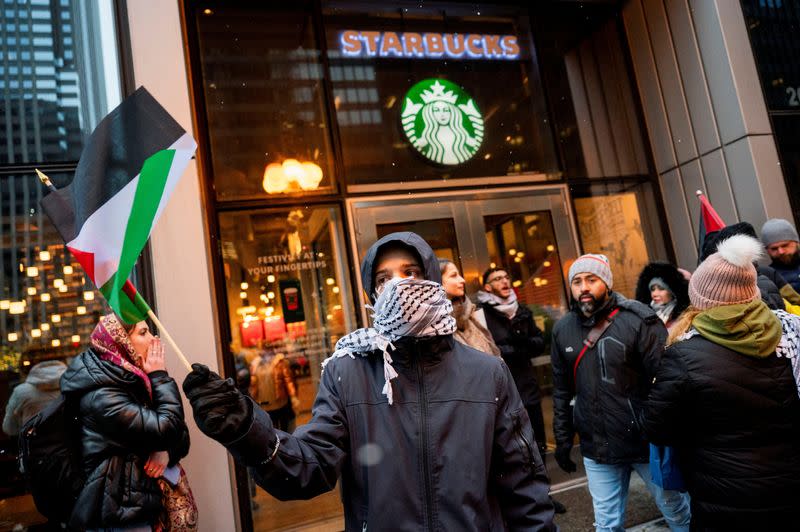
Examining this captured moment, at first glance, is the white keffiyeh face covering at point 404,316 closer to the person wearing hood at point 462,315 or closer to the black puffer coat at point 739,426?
the black puffer coat at point 739,426

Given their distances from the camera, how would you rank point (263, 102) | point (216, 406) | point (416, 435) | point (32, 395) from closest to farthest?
point (216, 406) < point (416, 435) < point (32, 395) < point (263, 102)

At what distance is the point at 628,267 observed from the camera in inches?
284

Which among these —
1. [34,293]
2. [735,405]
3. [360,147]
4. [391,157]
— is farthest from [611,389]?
[34,293]

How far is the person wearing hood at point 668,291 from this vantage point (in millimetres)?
4945

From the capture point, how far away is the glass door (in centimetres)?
633

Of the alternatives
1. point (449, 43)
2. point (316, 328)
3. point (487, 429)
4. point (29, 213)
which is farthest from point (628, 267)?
point (29, 213)

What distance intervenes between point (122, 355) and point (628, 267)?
590 cm

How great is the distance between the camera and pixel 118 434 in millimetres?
3287

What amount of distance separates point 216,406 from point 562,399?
302cm

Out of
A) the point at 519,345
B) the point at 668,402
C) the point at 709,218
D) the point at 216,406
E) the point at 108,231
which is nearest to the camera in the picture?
the point at 216,406

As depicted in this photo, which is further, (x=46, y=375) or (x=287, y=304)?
(x=287, y=304)

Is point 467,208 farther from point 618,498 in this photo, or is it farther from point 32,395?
point 32,395

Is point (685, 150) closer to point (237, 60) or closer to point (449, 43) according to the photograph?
point (449, 43)

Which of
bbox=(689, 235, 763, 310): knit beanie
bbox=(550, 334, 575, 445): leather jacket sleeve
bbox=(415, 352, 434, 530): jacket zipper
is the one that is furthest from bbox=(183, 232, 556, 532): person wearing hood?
bbox=(550, 334, 575, 445): leather jacket sleeve
